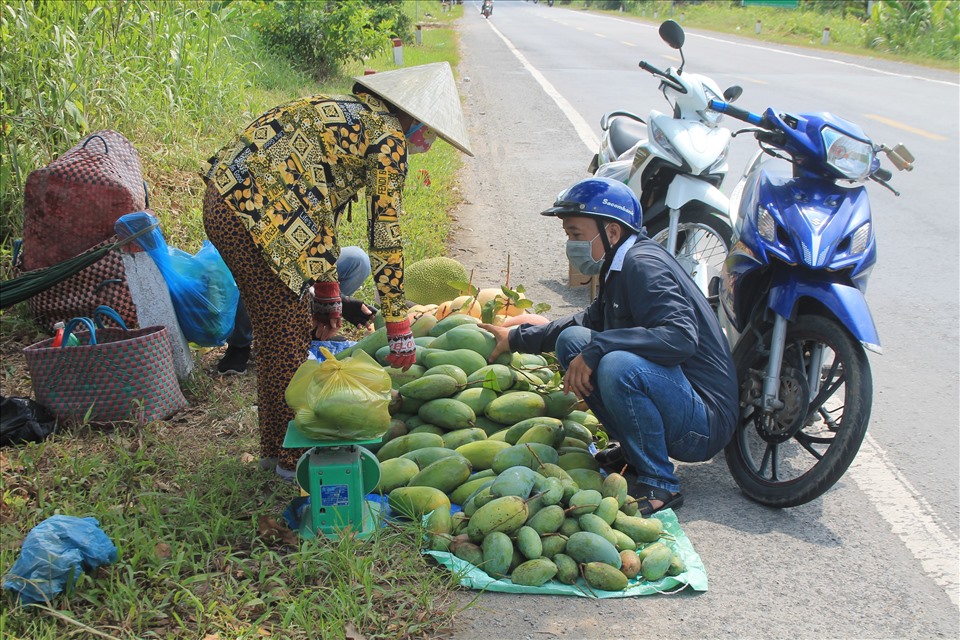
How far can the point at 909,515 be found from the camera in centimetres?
354

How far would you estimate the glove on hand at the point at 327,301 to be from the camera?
13.0 ft

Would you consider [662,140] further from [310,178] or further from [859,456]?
[310,178]

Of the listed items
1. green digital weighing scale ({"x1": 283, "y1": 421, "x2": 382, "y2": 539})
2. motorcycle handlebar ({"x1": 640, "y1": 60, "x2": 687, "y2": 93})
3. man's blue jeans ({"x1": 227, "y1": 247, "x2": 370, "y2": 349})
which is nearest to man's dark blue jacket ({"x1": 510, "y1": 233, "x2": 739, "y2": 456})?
green digital weighing scale ({"x1": 283, "y1": 421, "x2": 382, "y2": 539})

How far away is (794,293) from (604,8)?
5837 centimetres

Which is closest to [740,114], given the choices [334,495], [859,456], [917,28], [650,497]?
[859,456]

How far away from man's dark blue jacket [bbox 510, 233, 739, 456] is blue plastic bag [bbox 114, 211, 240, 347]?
1899 mm

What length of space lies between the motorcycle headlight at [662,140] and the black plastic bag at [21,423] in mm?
3689

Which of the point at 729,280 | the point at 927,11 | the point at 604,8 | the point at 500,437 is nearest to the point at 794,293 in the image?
the point at 729,280

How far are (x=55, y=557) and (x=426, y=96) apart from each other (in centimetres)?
204

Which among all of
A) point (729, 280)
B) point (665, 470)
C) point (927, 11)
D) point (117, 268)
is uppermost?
point (927, 11)

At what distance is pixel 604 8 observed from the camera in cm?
5794

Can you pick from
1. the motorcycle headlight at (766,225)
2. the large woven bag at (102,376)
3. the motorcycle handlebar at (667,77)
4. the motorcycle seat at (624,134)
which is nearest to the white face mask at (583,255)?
the motorcycle headlight at (766,225)

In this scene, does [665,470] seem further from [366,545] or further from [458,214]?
[458,214]

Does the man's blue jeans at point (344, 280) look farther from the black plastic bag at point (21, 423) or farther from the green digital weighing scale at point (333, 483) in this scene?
the green digital weighing scale at point (333, 483)
